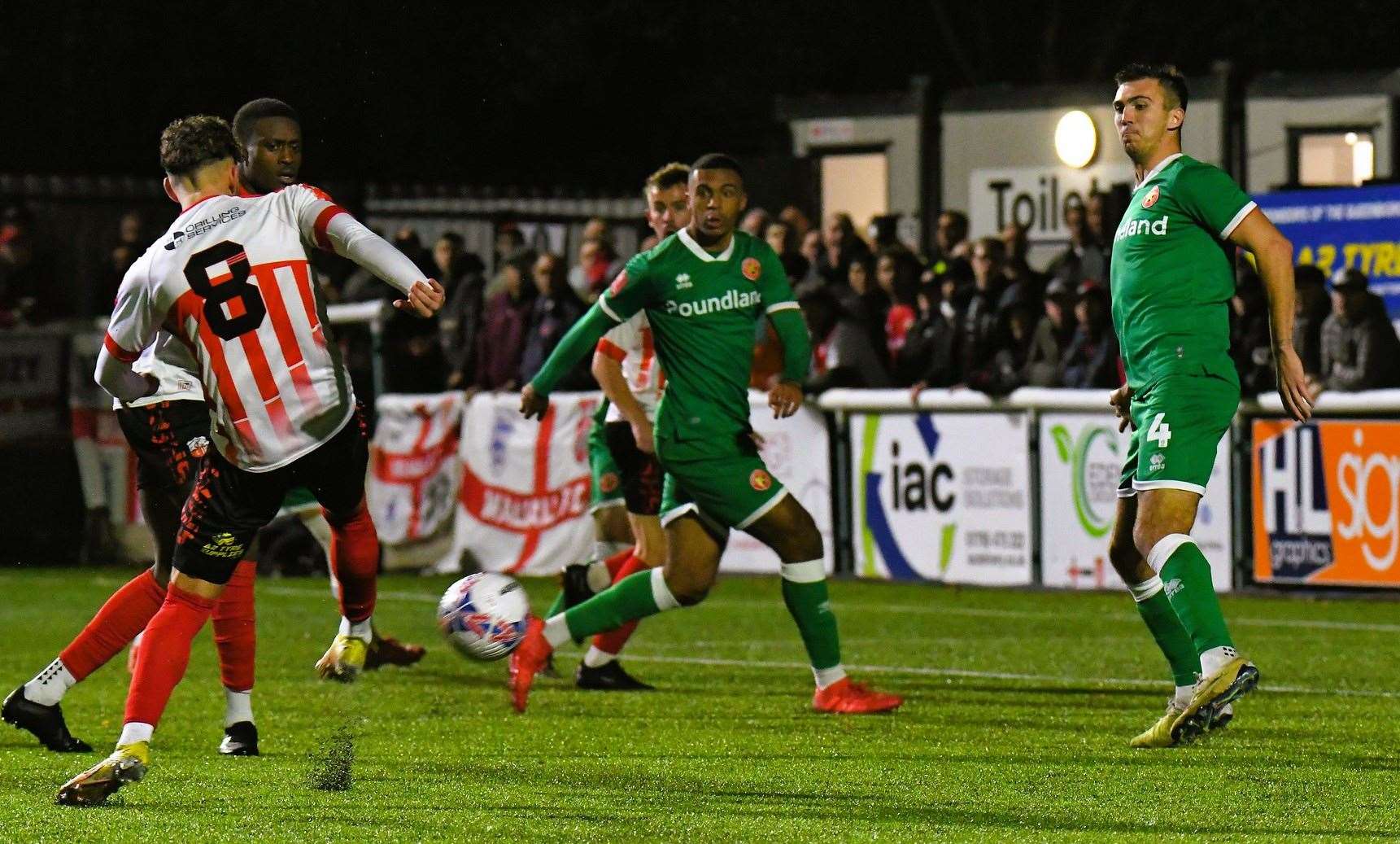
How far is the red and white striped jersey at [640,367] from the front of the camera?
10852mm

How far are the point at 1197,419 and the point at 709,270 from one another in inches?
90.6

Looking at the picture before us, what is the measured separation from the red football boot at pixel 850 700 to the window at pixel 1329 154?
12.1 meters

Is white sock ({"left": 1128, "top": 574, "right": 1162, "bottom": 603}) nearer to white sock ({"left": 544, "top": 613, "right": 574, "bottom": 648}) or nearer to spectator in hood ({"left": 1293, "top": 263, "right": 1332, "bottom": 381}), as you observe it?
white sock ({"left": 544, "top": 613, "right": 574, "bottom": 648})

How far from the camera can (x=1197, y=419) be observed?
7945mm

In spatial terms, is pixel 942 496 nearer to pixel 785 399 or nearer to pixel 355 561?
pixel 785 399

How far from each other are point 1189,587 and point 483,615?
7.47 ft

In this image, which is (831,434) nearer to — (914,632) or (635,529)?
(914,632)

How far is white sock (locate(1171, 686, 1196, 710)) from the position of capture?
327 inches

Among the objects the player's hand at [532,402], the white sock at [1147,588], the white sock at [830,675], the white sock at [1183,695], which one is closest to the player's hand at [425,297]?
the player's hand at [532,402]

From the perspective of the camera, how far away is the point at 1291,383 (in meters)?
7.68

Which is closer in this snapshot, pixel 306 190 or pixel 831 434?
pixel 306 190

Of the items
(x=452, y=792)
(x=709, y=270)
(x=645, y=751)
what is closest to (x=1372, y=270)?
(x=709, y=270)

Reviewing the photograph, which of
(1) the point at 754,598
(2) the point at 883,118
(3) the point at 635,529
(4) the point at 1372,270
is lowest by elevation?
(1) the point at 754,598

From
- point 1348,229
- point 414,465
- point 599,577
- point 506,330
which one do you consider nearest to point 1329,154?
point 1348,229
